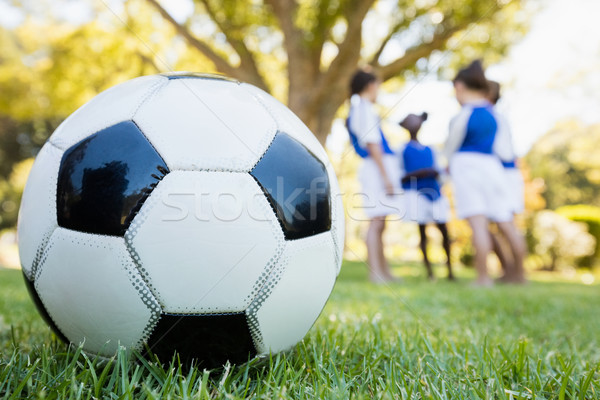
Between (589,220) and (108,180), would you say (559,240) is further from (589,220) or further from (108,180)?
(108,180)

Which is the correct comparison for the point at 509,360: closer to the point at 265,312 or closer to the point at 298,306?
the point at 298,306

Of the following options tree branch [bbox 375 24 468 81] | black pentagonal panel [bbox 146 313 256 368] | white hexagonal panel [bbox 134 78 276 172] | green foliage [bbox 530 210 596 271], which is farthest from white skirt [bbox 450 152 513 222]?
Answer: green foliage [bbox 530 210 596 271]

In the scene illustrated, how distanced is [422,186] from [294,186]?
449cm

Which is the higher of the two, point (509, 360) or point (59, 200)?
point (59, 200)

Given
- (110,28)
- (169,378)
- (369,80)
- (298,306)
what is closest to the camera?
(169,378)

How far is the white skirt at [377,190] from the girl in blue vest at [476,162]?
26.7 inches

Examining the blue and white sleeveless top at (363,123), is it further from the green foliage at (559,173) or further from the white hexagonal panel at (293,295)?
the green foliage at (559,173)

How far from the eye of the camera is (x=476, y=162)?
4.61m

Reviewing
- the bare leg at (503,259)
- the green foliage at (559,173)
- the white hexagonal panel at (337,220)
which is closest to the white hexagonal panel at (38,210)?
the white hexagonal panel at (337,220)

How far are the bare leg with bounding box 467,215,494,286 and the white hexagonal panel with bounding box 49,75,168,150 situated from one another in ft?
13.1

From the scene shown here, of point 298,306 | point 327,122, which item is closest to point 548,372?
point 298,306

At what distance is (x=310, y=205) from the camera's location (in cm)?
137

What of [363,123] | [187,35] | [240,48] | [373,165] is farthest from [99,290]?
[240,48]

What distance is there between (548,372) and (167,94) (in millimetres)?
1579
